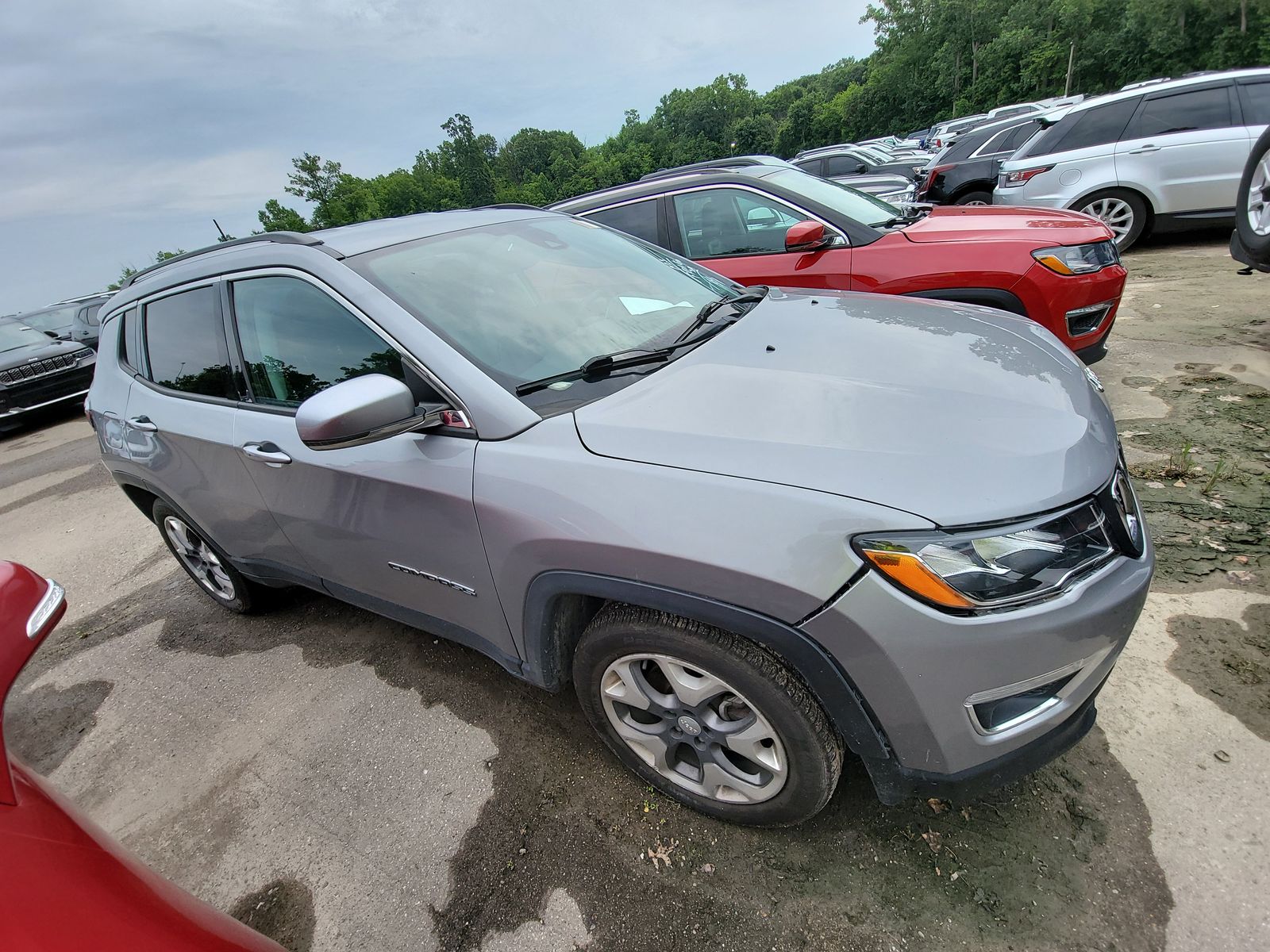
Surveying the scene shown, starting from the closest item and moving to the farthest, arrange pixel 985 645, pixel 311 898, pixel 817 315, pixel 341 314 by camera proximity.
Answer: pixel 985 645, pixel 311 898, pixel 341 314, pixel 817 315

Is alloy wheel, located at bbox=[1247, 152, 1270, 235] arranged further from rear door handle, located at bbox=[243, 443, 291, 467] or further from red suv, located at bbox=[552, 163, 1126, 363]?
rear door handle, located at bbox=[243, 443, 291, 467]

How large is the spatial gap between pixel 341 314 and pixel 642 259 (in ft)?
4.10

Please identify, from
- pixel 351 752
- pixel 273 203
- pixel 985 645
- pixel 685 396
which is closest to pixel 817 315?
pixel 685 396

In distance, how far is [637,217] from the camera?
4512 millimetres

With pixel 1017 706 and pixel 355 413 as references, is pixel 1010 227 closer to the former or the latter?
pixel 1017 706

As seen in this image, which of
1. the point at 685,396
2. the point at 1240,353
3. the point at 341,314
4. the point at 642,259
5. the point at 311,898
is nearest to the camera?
the point at 685,396

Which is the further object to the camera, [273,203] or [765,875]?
[273,203]

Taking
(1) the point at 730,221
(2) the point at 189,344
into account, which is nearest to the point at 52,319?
(2) the point at 189,344

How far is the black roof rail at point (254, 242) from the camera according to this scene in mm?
2164

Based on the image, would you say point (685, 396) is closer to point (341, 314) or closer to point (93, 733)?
point (341, 314)

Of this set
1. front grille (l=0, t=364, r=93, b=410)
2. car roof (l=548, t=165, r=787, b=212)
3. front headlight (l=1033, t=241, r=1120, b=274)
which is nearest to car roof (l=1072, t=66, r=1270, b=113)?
car roof (l=548, t=165, r=787, b=212)

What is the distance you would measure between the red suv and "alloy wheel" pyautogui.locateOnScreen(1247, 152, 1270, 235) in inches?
49.4

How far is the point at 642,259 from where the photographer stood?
8.63ft

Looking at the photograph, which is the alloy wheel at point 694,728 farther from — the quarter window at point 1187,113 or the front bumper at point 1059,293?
the quarter window at point 1187,113
